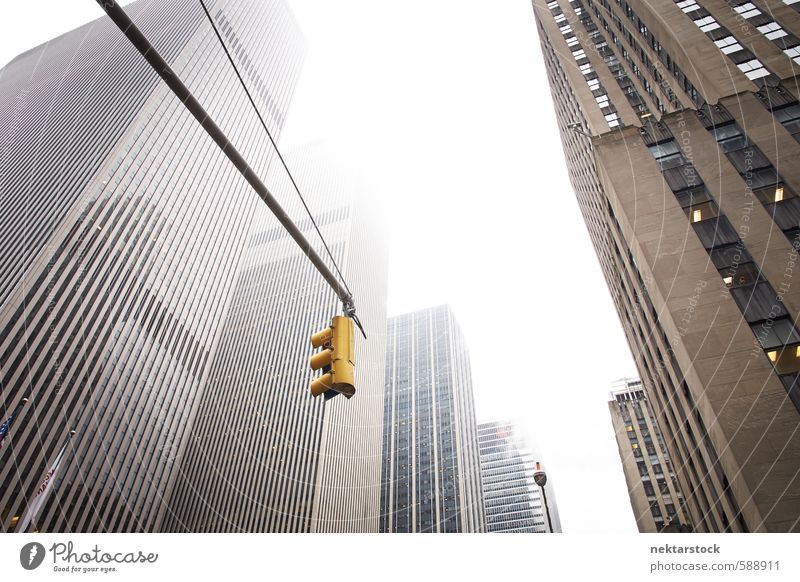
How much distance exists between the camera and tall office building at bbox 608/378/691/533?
7491cm

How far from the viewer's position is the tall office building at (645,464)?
246 feet

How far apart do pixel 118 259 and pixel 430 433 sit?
361 ft

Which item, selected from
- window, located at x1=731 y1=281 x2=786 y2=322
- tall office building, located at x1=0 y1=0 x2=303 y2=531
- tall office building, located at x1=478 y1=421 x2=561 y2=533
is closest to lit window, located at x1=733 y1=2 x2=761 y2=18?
window, located at x1=731 y1=281 x2=786 y2=322

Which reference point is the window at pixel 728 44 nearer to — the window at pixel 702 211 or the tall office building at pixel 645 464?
the window at pixel 702 211

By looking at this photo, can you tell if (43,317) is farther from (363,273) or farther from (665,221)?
(363,273)

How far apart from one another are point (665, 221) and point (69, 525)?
60911 mm

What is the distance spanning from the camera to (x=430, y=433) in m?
141

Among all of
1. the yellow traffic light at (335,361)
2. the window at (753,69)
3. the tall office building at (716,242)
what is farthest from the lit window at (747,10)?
the yellow traffic light at (335,361)

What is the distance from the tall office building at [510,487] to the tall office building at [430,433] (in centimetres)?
3171

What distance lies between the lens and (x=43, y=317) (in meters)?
47.6

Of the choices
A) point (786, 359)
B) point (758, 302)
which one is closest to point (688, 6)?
point (758, 302)

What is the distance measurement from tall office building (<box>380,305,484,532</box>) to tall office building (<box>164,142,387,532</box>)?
92.8ft

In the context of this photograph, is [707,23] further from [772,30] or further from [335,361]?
[335,361]

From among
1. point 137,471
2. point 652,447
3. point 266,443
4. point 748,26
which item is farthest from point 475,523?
point 748,26
